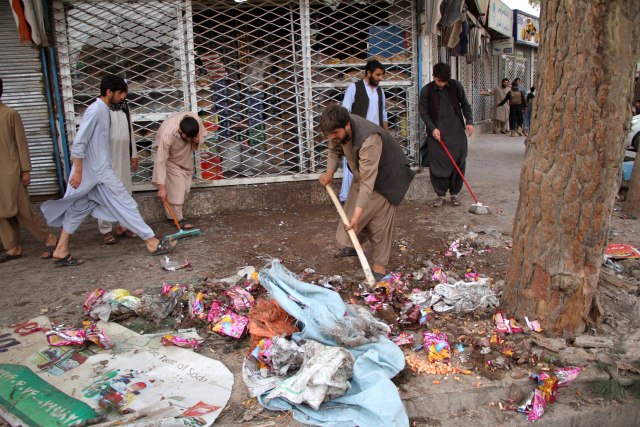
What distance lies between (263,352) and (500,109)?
15141 millimetres

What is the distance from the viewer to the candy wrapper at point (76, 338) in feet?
10.7

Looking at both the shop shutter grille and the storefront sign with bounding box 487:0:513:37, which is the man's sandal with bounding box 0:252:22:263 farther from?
the storefront sign with bounding box 487:0:513:37

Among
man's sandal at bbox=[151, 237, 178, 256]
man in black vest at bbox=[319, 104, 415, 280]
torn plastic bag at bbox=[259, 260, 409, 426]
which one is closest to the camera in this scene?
torn plastic bag at bbox=[259, 260, 409, 426]

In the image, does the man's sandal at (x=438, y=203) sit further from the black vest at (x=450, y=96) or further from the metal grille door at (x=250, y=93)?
the metal grille door at (x=250, y=93)

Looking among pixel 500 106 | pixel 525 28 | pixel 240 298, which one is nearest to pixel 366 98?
pixel 240 298

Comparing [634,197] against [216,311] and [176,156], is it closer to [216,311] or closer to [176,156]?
[216,311]

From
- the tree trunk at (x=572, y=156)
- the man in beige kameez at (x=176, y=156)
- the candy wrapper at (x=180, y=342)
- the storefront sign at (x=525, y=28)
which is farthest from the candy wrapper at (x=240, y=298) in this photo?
the storefront sign at (x=525, y=28)

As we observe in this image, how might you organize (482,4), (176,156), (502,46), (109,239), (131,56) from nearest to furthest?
(109,239)
(176,156)
(131,56)
(482,4)
(502,46)

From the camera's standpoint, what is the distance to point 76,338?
328cm

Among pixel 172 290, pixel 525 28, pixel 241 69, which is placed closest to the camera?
pixel 172 290

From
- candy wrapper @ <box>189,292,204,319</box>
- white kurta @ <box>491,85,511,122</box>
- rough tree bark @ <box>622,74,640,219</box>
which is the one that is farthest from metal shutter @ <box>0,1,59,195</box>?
white kurta @ <box>491,85,511,122</box>

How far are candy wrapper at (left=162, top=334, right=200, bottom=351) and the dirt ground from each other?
0.24 ft

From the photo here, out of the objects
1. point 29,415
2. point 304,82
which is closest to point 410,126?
point 304,82

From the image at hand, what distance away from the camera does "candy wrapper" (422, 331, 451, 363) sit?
3.10 metres
